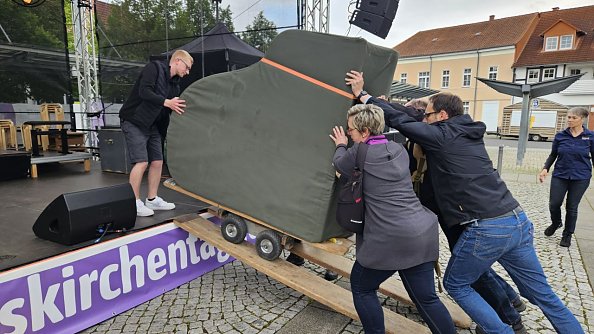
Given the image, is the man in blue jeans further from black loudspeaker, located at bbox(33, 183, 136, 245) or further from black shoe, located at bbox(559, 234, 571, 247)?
black shoe, located at bbox(559, 234, 571, 247)

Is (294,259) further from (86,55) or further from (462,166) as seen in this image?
(86,55)

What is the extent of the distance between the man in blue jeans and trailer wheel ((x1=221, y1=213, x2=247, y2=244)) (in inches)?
55.6

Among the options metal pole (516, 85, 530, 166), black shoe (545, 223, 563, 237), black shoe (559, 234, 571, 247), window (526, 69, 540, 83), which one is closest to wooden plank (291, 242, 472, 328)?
black shoe (559, 234, 571, 247)

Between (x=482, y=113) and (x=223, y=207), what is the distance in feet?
110

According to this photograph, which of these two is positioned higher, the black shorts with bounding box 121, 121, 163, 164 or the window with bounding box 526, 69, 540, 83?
the window with bounding box 526, 69, 540, 83

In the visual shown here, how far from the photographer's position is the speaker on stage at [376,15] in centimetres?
552

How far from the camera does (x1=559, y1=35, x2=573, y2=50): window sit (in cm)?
2955

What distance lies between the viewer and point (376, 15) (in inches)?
221

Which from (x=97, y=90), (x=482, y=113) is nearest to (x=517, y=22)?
(x=482, y=113)

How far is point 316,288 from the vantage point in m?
2.62

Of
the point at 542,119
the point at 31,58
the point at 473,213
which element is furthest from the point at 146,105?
the point at 542,119

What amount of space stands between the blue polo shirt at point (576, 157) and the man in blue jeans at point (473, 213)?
276 centimetres

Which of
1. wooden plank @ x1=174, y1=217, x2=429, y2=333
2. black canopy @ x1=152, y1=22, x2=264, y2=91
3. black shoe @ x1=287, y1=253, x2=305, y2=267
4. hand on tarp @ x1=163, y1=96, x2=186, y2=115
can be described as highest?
black canopy @ x1=152, y1=22, x2=264, y2=91

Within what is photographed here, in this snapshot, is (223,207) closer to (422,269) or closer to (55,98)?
(422,269)
